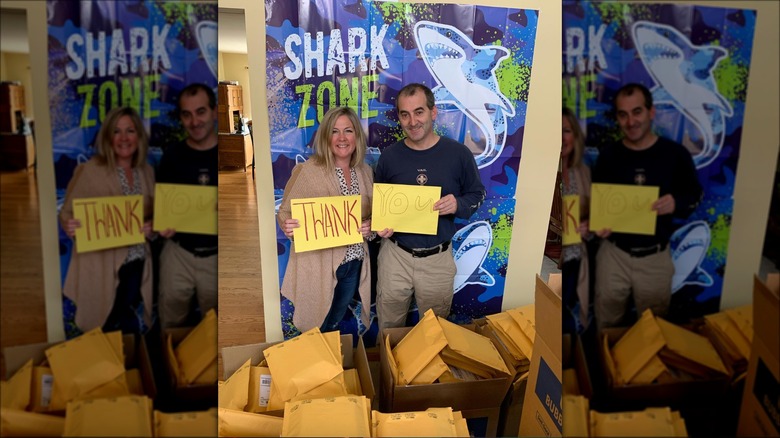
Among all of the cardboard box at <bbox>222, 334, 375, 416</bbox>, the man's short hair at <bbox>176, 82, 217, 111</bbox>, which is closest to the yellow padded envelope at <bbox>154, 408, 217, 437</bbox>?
the man's short hair at <bbox>176, 82, 217, 111</bbox>

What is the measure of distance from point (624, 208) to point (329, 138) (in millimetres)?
1391

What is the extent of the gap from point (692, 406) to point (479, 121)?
144 centimetres

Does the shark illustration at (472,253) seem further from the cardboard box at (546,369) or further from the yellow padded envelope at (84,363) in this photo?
the yellow padded envelope at (84,363)

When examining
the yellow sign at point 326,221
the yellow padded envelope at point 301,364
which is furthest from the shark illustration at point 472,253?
the yellow padded envelope at point 301,364

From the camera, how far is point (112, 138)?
345 millimetres

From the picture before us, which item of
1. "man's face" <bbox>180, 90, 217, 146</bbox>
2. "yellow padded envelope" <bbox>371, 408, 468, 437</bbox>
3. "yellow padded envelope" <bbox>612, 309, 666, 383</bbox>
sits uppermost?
"man's face" <bbox>180, 90, 217, 146</bbox>

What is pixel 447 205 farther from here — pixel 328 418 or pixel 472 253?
pixel 328 418

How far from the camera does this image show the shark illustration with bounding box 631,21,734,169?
308 millimetres

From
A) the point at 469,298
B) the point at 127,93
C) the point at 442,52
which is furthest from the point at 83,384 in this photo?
the point at 469,298

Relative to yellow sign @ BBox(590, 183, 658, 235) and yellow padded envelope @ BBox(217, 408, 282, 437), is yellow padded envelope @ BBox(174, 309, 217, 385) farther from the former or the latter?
yellow padded envelope @ BBox(217, 408, 282, 437)

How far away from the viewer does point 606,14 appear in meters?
0.33

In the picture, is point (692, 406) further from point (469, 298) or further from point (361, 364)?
point (469, 298)

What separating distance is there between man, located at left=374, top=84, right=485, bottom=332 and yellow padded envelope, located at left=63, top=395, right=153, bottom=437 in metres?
1.34

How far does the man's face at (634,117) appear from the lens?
32 cm
